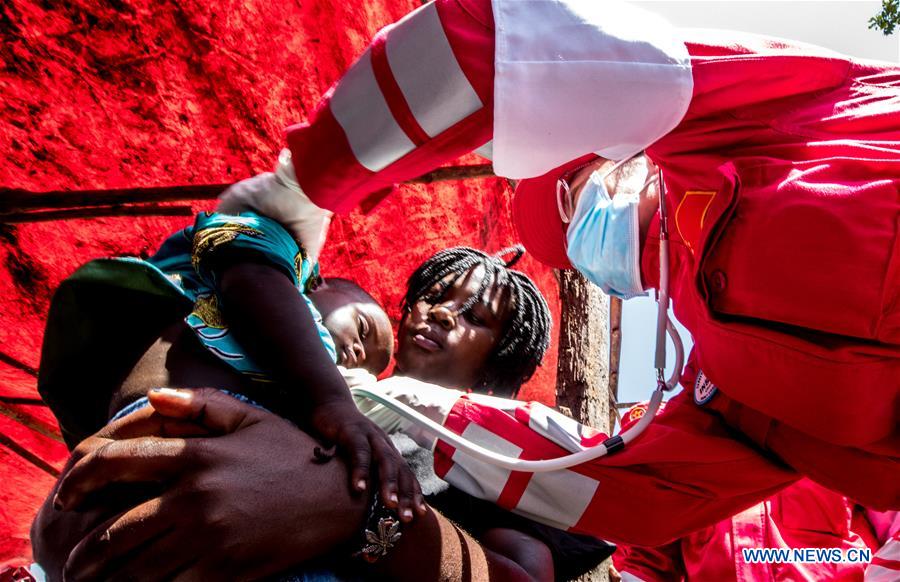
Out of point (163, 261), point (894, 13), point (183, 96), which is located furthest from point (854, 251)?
point (894, 13)

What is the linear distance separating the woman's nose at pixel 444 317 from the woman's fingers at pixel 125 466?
4.41 ft

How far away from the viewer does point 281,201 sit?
1.08 metres

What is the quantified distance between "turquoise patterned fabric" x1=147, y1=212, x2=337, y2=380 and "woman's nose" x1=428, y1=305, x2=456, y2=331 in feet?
3.06

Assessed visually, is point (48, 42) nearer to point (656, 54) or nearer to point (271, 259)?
point (271, 259)

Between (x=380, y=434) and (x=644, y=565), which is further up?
(x=380, y=434)

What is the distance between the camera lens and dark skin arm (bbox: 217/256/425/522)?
2.75 feet

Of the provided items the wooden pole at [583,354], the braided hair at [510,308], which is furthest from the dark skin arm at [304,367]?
the wooden pole at [583,354]

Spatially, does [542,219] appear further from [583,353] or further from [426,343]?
[583,353]

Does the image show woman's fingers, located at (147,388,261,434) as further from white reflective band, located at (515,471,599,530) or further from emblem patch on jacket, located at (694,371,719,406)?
emblem patch on jacket, located at (694,371,719,406)

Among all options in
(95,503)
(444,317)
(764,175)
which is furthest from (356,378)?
(764,175)

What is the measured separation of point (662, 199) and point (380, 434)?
0.90 m

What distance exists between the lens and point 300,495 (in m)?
0.79

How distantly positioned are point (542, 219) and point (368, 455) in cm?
147

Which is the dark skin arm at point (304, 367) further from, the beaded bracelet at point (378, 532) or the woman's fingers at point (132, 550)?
the woman's fingers at point (132, 550)
